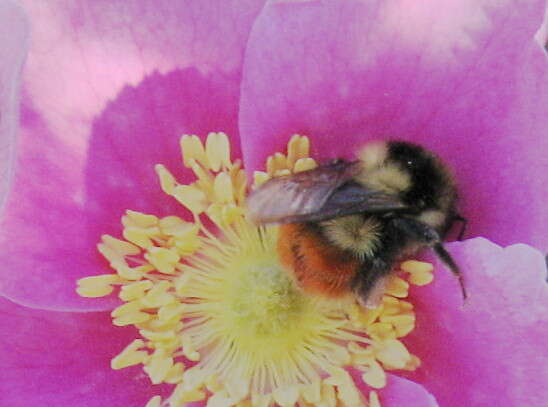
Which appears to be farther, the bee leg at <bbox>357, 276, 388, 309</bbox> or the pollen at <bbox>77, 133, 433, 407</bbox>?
the pollen at <bbox>77, 133, 433, 407</bbox>

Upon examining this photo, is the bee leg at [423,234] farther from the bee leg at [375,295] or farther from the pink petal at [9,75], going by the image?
the pink petal at [9,75]

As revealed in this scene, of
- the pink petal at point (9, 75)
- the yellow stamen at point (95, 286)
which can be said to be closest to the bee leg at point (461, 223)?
the yellow stamen at point (95, 286)

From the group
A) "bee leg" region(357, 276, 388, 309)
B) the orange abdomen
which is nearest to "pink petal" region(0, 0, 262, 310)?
the orange abdomen

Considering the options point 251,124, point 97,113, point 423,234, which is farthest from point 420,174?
point 97,113

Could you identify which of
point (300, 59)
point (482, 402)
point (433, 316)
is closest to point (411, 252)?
point (433, 316)

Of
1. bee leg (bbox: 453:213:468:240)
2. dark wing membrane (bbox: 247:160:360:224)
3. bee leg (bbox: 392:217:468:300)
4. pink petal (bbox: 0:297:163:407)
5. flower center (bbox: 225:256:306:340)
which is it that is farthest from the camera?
flower center (bbox: 225:256:306:340)

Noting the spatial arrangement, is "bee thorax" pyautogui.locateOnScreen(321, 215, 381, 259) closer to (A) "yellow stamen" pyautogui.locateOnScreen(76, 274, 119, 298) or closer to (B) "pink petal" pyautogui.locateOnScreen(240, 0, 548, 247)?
(B) "pink petal" pyautogui.locateOnScreen(240, 0, 548, 247)

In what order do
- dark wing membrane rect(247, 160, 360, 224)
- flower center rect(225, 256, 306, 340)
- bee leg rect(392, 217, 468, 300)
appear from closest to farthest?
1. dark wing membrane rect(247, 160, 360, 224)
2. bee leg rect(392, 217, 468, 300)
3. flower center rect(225, 256, 306, 340)
